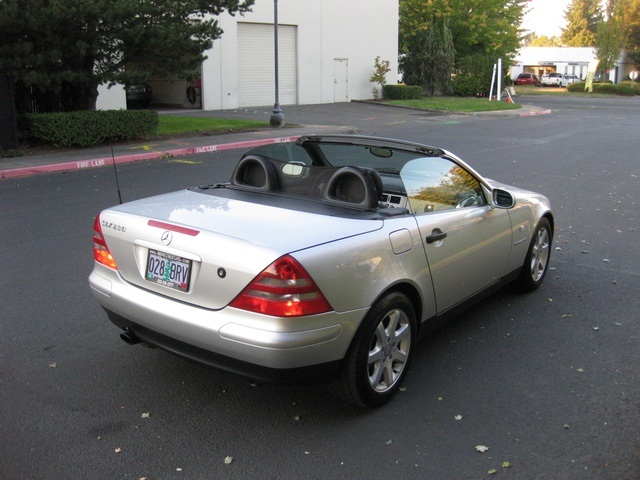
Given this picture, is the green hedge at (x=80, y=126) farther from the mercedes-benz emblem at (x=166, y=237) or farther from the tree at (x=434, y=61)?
the tree at (x=434, y=61)

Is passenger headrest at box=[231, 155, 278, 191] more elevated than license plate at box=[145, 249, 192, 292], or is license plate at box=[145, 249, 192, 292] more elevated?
passenger headrest at box=[231, 155, 278, 191]

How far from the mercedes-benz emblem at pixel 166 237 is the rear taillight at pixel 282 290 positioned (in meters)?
0.62

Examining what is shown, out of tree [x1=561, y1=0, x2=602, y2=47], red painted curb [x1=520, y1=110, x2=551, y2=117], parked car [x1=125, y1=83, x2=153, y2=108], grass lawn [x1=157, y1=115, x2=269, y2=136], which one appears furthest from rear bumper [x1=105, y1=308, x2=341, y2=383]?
tree [x1=561, y1=0, x2=602, y2=47]

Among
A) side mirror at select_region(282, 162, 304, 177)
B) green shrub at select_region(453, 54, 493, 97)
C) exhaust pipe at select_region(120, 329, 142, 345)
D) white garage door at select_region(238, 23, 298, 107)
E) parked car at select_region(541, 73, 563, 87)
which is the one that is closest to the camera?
exhaust pipe at select_region(120, 329, 142, 345)

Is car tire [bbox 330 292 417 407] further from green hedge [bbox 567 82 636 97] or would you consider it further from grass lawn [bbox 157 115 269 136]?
green hedge [bbox 567 82 636 97]

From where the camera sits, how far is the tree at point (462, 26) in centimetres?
4534

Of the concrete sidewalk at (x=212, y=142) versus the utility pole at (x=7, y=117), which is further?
the utility pole at (x=7, y=117)

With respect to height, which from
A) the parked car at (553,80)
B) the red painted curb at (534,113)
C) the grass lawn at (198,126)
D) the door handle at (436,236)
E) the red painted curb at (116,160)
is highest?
the parked car at (553,80)

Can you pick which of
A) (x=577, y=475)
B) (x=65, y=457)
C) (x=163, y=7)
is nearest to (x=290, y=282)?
(x=65, y=457)

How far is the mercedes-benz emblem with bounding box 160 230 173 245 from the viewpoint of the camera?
12.3 ft

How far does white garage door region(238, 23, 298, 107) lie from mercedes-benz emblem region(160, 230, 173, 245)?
29.3 metres

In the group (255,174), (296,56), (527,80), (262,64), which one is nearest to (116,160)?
(255,174)

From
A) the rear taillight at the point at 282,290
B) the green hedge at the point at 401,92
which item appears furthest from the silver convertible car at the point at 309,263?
the green hedge at the point at 401,92

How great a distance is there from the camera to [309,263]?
135 inches
